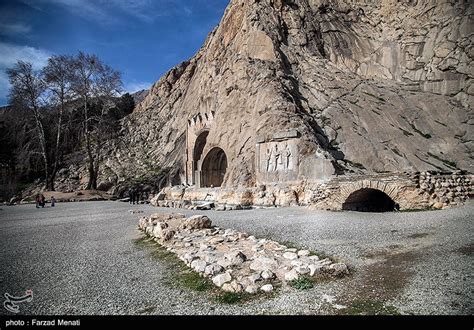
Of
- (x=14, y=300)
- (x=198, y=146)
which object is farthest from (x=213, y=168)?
(x=14, y=300)

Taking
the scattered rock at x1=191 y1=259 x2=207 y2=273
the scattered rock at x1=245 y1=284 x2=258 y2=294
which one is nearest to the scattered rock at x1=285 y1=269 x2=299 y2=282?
the scattered rock at x1=245 y1=284 x2=258 y2=294

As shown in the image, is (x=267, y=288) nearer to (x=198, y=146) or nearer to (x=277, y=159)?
(x=277, y=159)

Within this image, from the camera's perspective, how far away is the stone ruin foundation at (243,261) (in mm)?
4477

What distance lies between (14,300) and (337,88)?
31.4 m

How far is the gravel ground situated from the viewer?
371cm

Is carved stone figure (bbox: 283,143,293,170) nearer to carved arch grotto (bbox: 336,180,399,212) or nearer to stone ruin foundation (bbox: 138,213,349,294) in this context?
carved arch grotto (bbox: 336,180,399,212)

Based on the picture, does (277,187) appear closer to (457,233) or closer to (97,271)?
(457,233)

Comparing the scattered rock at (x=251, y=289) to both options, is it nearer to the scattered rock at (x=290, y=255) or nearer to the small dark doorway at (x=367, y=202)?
the scattered rock at (x=290, y=255)

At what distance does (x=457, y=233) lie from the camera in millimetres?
7043

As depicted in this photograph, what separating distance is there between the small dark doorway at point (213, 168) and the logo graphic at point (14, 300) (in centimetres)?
2755

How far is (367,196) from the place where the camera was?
15.0 meters

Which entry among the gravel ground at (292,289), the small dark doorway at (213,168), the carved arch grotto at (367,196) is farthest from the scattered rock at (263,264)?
the small dark doorway at (213,168)

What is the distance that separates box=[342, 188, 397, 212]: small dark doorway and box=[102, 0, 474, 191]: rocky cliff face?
11.8 feet
